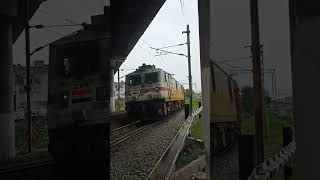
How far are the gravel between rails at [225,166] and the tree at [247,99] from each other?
29 centimetres

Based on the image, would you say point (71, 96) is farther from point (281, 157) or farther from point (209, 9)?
point (281, 157)

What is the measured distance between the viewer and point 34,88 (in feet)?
10.2

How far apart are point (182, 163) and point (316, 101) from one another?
172cm

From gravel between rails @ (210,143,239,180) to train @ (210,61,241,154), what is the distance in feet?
0.24

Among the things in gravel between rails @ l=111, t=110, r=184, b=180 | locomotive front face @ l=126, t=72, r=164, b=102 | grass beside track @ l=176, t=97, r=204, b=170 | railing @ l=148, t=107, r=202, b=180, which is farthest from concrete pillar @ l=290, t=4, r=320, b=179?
locomotive front face @ l=126, t=72, r=164, b=102

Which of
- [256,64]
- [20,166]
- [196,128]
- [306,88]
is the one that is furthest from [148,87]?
[306,88]

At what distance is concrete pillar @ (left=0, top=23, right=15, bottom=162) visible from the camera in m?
2.90

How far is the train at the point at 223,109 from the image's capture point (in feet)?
9.67

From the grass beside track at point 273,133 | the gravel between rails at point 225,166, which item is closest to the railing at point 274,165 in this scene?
the grass beside track at point 273,133

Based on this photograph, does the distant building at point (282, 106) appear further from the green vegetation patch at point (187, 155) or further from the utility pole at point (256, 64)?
the green vegetation patch at point (187, 155)

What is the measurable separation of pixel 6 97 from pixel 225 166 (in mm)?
1818

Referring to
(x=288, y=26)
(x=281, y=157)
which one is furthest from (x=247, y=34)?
(x=281, y=157)

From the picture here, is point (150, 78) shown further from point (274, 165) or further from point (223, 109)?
point (274, 165)

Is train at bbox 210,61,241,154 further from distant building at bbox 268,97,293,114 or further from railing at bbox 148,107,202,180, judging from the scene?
railing at bbox 148,107,202,180
